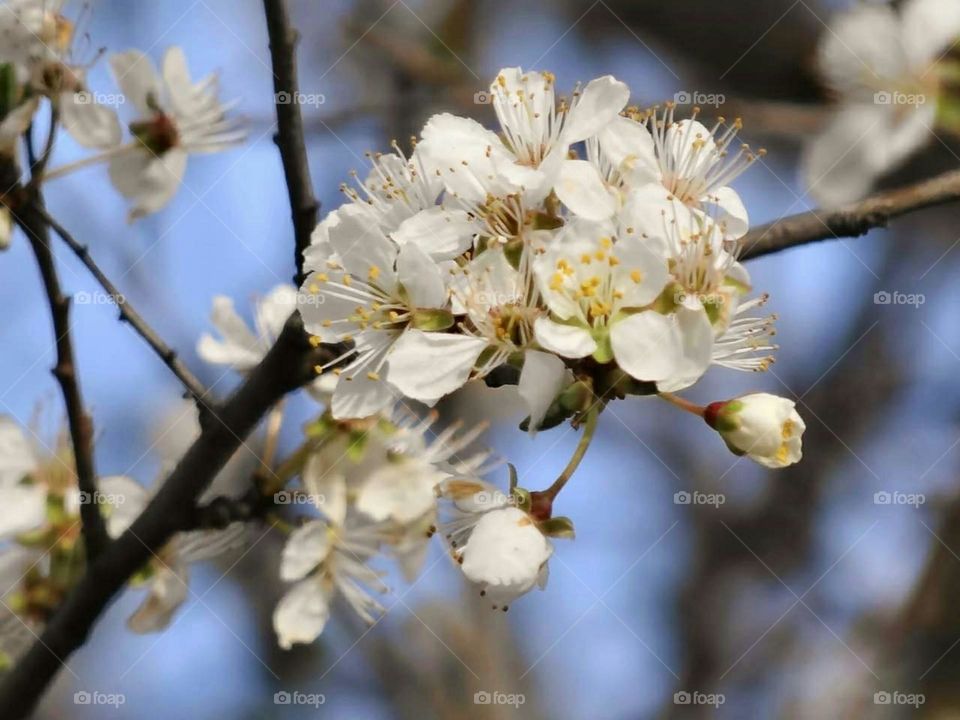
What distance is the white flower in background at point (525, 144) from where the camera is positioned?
118 centimetres

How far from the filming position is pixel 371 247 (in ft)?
4.09

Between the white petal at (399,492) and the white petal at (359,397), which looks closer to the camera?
the white petal at (359,397)

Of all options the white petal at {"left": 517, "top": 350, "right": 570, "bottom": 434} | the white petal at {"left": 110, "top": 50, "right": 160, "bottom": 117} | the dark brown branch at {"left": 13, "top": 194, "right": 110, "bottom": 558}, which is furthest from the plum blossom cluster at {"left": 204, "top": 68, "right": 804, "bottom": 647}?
the white petal at {"left": 110, "top": 50, "right": 160, "bottom": 117}

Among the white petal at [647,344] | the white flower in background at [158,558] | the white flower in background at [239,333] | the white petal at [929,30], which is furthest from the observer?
the white petal at [929,30]

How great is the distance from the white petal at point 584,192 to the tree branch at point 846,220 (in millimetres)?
384

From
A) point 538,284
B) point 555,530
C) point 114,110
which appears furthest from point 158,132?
point 555,530

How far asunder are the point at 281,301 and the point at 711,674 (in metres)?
2.57

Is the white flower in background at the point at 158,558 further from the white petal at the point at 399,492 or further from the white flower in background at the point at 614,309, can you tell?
the white flower in background at the point at 614,309

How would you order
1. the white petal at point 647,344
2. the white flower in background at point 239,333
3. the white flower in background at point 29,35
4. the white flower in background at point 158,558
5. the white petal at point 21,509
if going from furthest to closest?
the white flower in background at point 239,333, the white flower in background at point 158,558, the white petal at point 21,509, the white flower in background at point 29,35, the white petal at point 647,344

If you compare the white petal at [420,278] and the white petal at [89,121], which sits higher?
the white petal at [89,121]

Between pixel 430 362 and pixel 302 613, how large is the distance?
783 mm

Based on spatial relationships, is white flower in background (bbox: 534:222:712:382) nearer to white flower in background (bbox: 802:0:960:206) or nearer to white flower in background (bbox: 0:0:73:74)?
white flower in background (bbox: 0:0:73:74)

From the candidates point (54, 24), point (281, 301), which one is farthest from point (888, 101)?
point (54, 24)

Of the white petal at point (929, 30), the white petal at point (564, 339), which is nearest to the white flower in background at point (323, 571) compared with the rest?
the white petal at point (564, 339)
